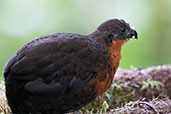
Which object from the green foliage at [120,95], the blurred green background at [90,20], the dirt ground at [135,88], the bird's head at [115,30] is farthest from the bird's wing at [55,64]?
the blurred green background at [90,20]

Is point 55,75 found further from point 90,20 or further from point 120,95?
point 90,20

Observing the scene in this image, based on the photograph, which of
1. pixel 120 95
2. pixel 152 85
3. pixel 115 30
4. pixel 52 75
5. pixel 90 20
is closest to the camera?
pixel 52 75

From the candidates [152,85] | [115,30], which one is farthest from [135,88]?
[115,30]

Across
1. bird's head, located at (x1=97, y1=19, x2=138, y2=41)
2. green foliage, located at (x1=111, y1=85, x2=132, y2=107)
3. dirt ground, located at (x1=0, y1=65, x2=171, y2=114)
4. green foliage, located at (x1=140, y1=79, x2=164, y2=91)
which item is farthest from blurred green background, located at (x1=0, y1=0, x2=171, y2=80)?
bird's head, located at (x1=97, y1=19, x2=138, y2=41)

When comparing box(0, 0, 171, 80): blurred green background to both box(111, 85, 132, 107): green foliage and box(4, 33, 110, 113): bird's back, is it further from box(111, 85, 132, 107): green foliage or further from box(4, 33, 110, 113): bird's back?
box(4, 33, 110, 113): bird's back

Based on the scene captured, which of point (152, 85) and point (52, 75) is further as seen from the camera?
point (152, 85)

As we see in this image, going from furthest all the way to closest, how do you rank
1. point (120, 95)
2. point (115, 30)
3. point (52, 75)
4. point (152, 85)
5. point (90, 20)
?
point (90, 20), point (152, 85), point (120, 95), point (115, 30), point (52, 75)

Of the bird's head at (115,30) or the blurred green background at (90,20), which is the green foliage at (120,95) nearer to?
the bird's head at (115,30)
